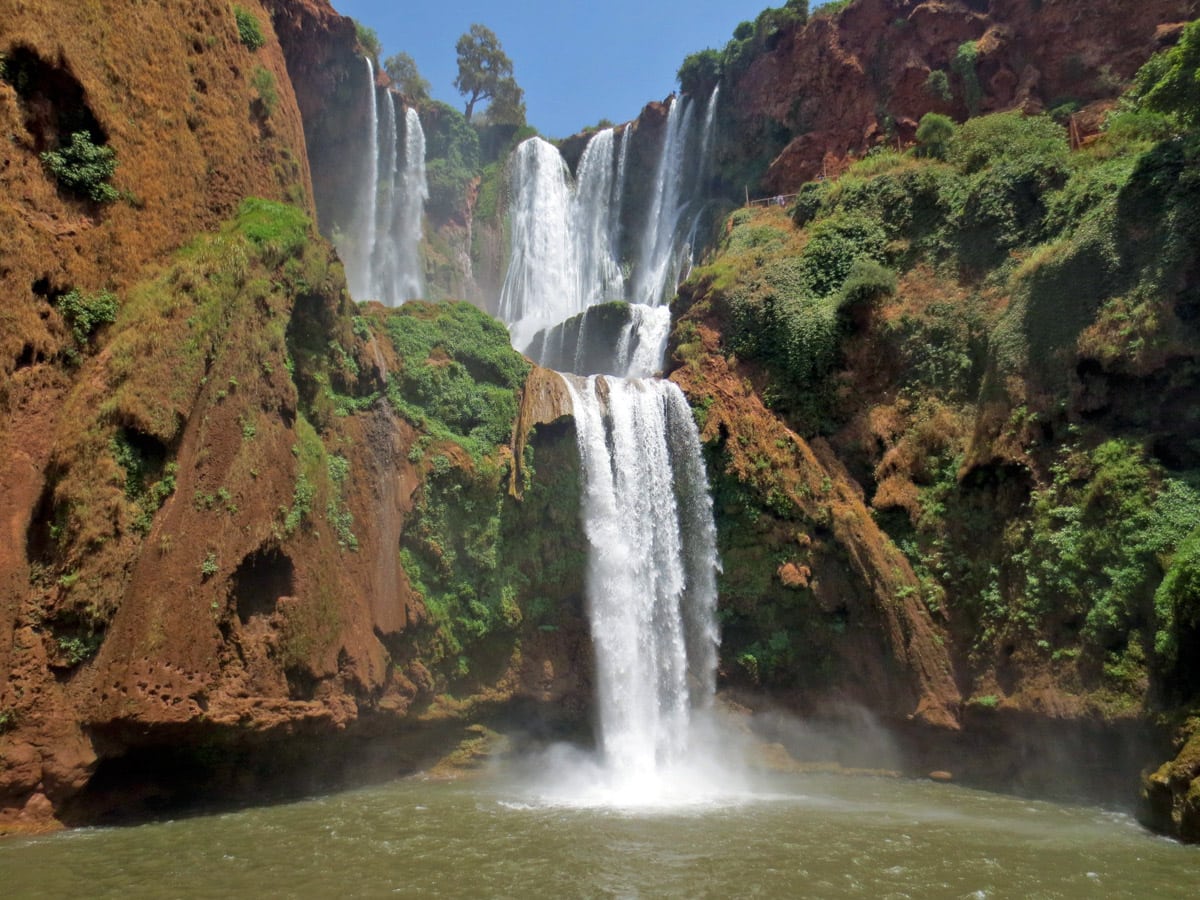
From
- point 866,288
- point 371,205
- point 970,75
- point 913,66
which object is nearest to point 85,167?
point 866,288

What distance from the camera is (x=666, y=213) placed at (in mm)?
40312

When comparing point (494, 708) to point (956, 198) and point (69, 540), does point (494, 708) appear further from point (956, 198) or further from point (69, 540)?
point (956, 198)

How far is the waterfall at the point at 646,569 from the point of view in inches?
730

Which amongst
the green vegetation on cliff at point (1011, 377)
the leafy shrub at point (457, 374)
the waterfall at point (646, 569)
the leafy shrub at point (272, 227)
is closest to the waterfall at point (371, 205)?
the leafy shrub at point (457, 374)

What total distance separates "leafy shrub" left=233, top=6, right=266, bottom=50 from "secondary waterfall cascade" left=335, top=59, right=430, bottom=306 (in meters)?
16.7

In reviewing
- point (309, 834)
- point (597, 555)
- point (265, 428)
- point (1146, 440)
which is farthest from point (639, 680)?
point (1146, 440)

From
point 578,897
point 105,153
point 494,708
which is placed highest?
point 105,153

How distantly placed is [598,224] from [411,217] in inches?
399

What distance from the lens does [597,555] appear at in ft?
64.3

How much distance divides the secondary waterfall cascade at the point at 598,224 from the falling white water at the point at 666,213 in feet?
0.21

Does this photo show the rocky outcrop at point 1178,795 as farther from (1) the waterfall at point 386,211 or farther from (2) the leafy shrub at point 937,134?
(1) the waterfall at point 386,211

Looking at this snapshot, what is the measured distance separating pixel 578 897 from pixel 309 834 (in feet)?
16.5

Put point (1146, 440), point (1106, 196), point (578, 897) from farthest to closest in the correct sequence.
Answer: point (1106, 196) < point (1146, 440) < point (578, 897)

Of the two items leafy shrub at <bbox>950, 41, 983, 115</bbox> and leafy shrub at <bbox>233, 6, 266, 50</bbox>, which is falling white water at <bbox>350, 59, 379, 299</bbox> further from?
leafy shrub at <bbox>950, 41, 983, 115</bbox>
